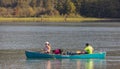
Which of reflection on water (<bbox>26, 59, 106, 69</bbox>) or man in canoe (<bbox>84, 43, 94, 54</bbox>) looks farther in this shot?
man in canoe (<bbox>84, 43, 94, 54</bbox>)

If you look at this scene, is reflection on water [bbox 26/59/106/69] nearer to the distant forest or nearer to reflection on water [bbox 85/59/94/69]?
reflection on water [bbox 85/59/94/69]

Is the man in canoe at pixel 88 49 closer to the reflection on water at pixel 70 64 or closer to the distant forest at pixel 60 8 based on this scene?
the reflection on water at pixel 70 64

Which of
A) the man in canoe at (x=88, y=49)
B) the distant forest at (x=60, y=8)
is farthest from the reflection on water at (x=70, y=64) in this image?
the distant forest at (x=60, y=8)

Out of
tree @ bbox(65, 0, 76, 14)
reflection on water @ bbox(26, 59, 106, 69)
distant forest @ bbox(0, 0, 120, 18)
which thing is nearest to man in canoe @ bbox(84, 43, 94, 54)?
reflection on water @ bbox(26, 59, 106, 69)

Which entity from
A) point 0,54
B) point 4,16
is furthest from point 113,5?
point 0,54

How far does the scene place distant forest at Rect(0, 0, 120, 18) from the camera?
579 ft

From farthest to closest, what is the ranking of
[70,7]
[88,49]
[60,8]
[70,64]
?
[60,8]
[70,7]
[88,49]
[70,64]

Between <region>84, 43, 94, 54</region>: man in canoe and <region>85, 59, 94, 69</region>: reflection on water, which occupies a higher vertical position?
<region>84, 43, 94, 54</region>: man in canoe

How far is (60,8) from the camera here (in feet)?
587

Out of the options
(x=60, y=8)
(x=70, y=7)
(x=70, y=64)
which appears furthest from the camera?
(x=60, y=8)

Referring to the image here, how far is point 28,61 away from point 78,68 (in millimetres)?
6441

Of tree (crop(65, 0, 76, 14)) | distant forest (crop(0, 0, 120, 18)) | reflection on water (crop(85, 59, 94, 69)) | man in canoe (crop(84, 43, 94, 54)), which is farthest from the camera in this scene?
tree (crop(65, 0, 76, 14))

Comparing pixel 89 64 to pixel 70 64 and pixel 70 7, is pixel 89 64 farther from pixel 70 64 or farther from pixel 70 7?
pixel 70 7

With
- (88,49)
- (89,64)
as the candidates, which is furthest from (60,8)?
(89,64)
